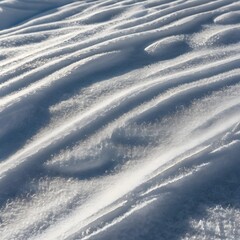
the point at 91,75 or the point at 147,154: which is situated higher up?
the point at 91,75

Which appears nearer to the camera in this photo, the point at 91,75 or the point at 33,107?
the point at 33,107

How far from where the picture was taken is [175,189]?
120 centimetres

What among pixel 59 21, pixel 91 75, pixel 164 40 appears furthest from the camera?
pixel 59 21

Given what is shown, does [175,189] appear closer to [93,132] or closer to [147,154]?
[147,154]

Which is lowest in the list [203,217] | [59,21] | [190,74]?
[203,217]

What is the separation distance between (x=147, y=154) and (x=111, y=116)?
220 mm

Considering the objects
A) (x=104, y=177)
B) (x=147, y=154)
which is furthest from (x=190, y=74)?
(x=104, y=177)

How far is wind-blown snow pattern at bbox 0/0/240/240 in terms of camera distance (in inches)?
45.0

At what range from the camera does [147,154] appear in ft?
4.41

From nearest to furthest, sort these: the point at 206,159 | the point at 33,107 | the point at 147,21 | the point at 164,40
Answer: the point at 206,159 → the point at 33,107 → the point at 164,40 → the point at 147,21

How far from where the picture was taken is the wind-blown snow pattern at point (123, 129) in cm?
114

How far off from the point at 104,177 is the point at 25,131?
35 cm

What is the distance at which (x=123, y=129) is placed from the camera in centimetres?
145

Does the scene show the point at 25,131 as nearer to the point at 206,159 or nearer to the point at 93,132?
the point at 93,132
